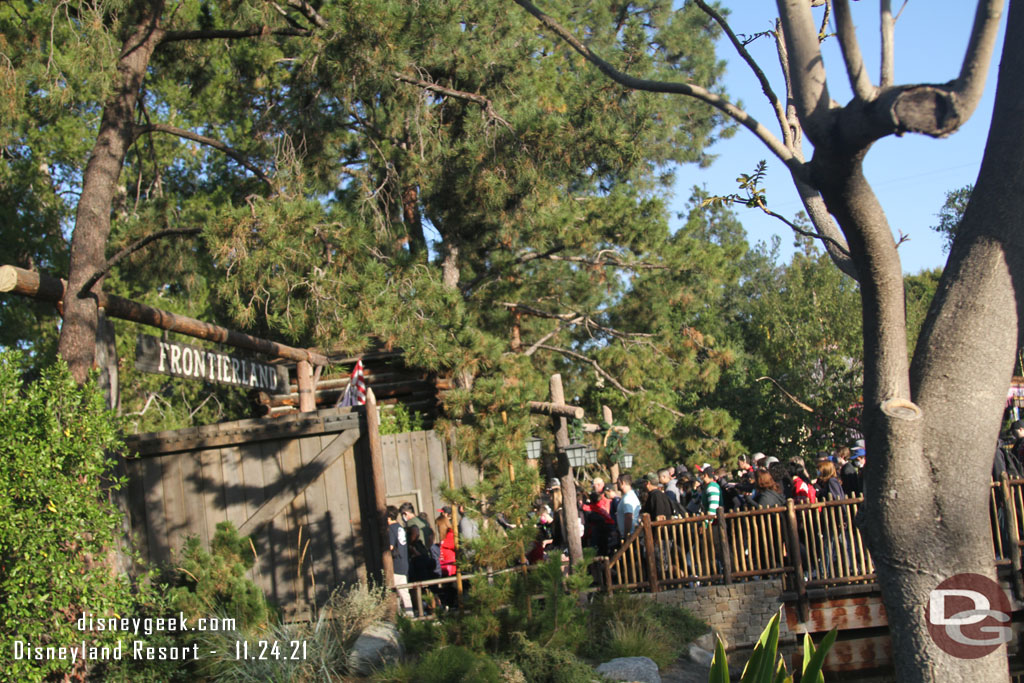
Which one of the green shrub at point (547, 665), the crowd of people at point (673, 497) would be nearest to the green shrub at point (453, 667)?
the green shrub at point (547, 665)

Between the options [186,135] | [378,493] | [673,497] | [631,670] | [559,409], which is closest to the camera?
[631,670]

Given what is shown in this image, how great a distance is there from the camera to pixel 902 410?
3795 mm

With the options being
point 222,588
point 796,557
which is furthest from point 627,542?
point 222,588

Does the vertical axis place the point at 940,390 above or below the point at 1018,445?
above

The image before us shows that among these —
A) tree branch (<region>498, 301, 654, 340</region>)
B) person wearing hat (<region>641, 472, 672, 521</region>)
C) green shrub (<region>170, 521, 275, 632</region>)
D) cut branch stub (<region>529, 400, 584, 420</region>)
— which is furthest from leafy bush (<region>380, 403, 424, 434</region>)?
green shrub (<region>170, 521, 275, 632</region>)

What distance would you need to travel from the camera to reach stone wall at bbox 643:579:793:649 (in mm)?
11055

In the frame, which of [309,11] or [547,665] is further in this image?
[309,11]

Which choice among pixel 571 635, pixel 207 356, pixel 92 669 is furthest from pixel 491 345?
pixel 92 669

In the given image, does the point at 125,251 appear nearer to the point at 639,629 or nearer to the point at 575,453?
the point at 575,453

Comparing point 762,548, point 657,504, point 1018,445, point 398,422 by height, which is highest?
point 398,422

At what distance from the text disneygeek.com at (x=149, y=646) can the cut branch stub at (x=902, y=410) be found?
520 cm

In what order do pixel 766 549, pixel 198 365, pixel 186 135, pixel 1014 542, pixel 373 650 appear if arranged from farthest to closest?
pixel 766 549 → pixel 1014 542 → pixel 186 135 → pixel 198 365 → pixel 373 650

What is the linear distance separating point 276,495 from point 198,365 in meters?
1.45

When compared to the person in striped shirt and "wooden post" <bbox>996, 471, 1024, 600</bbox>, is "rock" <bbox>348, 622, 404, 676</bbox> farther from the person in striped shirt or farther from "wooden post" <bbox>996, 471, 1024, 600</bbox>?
"wooden post" <bbox>996, 471, 1024, 600</bbox>
